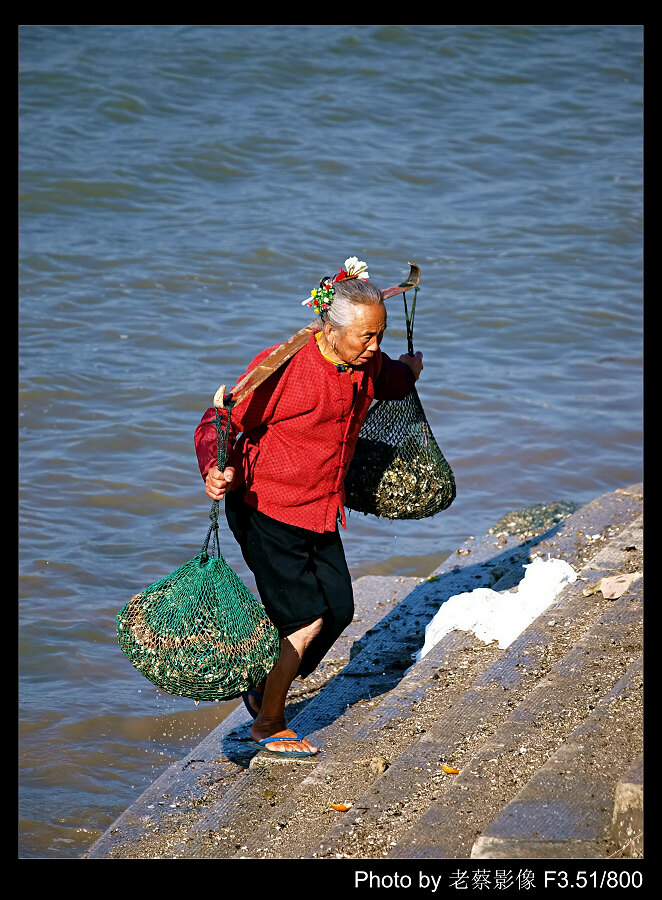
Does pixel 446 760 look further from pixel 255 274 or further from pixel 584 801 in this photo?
pixel 255 274

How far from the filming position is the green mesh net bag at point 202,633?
318 centimetres

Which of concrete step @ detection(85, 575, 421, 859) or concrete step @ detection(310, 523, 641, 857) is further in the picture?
concrete step @ detection(85, 575, 421, 859)

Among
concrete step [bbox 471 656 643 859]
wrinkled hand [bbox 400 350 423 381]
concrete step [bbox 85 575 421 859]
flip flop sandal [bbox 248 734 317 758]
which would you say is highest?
wrinkled hand [bbox 400 350 423 381]

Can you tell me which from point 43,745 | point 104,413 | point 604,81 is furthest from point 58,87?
point 43,745

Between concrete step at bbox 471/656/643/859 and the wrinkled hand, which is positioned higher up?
the wrinkled hand

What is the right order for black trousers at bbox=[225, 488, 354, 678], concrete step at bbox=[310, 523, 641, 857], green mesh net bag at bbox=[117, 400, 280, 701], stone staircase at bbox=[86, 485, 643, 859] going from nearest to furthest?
stone staircase at bbox=[86, 485, 643, 859], concrete step at bbox=[310, 523, 641, 857], green mesh net bag at bbox=[117, 400, 280, 701], black trousers at bbox=[225, 488, 354, 678]

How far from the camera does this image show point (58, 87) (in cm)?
1435

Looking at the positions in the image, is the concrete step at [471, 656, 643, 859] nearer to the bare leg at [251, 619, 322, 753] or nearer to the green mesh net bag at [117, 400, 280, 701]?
the green mesh net bag at [117, 400, 280, 701]

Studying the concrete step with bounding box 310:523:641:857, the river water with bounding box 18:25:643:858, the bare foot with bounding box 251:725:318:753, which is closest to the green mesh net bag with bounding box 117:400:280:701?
the bare foot with bounding box 251:725:318:753

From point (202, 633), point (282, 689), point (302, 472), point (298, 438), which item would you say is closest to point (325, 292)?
point (298, 438)

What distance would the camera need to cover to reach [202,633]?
3.21m

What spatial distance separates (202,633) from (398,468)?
51.0 inches

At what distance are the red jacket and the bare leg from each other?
401 millimetres

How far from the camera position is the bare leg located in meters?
3.65
